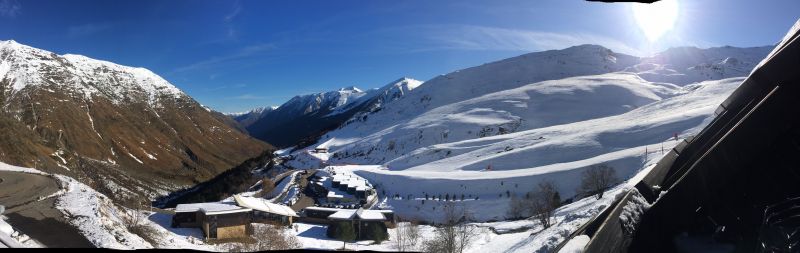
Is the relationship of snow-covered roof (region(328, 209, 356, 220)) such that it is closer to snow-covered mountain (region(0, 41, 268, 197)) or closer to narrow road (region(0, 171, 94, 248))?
narrow road (region(0, 171, 94, 248))

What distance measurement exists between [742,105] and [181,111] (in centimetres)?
19839

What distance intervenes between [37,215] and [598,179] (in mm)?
31899

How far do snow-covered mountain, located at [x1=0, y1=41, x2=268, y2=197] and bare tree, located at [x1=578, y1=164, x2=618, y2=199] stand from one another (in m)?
55.6

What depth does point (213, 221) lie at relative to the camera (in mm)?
24203

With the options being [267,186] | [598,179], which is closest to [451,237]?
[598,179]

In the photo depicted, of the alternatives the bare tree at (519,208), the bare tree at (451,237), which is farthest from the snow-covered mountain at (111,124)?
the bare tree at (519,208)

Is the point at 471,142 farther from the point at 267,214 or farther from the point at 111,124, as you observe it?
the point at 111,124

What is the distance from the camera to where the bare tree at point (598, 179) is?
31.6 metres

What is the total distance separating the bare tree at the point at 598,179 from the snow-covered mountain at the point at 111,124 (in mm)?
55629

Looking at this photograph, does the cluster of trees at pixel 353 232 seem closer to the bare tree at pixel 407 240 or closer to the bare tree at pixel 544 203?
the bare tree at pixel 407 240

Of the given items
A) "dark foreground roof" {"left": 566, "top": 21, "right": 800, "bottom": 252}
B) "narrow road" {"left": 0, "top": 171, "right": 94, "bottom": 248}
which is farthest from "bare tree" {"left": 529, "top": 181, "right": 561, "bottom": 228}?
"dark foreground roof" {"left": 566, "top": 21, "right": 800, "bottom": 252}

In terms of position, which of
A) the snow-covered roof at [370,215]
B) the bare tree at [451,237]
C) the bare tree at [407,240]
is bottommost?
the bare tree at [407,240]

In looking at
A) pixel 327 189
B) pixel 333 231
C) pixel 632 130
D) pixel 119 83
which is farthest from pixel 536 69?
pixel 119 83

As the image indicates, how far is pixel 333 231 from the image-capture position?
2788 centimetres
